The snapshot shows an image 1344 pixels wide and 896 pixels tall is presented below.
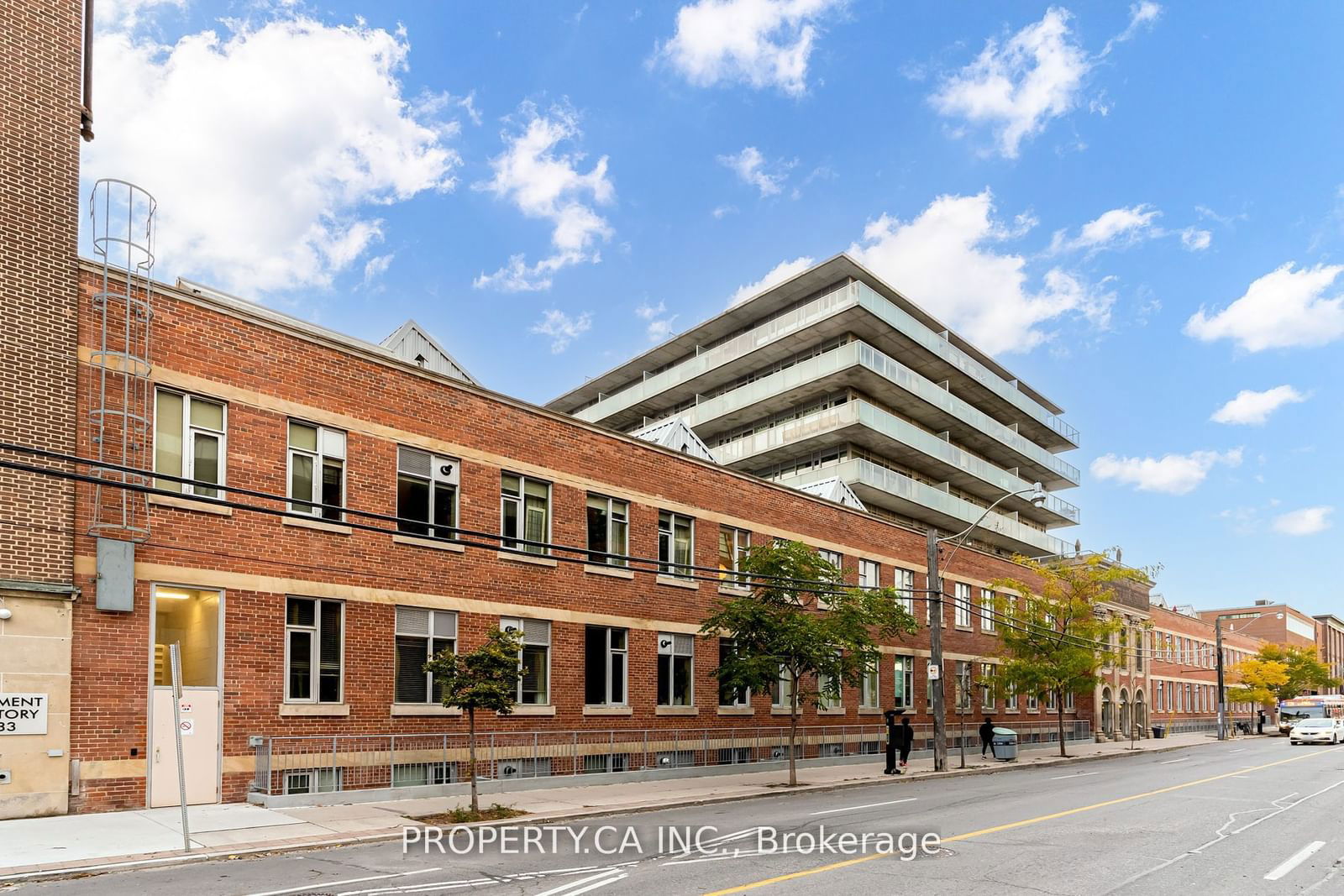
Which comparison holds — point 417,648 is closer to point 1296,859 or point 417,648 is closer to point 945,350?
point 1296,859

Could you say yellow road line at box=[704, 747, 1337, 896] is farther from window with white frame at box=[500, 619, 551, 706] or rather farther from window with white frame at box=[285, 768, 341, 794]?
window with white frame at box=[500, 619, 551, 706]

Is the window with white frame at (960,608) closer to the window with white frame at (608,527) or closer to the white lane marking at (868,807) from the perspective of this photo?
the window with white frame at (608,527)

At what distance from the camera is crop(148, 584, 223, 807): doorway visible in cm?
1739

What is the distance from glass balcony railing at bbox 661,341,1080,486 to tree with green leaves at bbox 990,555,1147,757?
15.4 meters

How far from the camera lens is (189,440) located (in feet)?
60.4

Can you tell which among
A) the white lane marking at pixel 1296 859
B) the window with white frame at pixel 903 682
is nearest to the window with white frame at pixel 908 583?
the window with white frame at pixel 903 682

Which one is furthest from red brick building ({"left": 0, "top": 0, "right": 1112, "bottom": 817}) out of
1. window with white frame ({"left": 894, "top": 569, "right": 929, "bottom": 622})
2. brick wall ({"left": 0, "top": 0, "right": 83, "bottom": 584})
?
window with white frame ({"left": 894, "top": 569, "right": 929, "bottom": 622})

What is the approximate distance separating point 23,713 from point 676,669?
15.9 metres

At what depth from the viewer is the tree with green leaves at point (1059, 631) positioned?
39.9 metres

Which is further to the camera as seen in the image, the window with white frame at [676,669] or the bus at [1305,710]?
the bus at [1305,710]

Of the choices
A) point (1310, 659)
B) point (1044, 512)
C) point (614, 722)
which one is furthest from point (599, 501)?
point (1310, 659)

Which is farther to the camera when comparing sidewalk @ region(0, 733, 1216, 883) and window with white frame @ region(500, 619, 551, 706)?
window with white frame @ region(500, 619, 551, 706)

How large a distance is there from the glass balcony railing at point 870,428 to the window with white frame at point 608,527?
2983 cm

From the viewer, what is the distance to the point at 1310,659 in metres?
92.0
